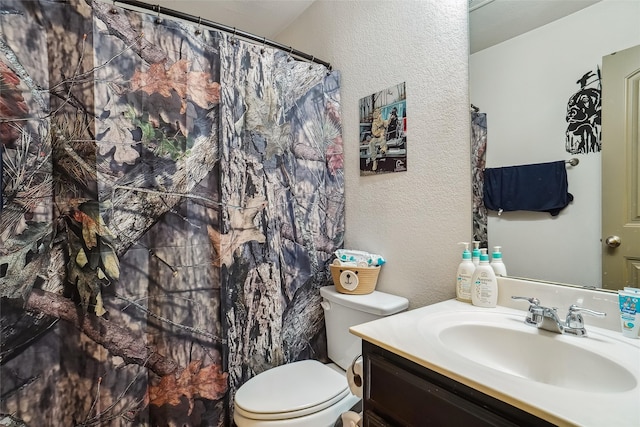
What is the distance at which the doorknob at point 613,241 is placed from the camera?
34.9 inches

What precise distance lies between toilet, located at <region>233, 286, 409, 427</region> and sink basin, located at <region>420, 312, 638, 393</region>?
0.35m

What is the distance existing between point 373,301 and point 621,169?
0.93 m

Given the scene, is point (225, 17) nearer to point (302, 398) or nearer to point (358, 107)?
point (358, 107)

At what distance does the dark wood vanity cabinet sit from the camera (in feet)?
2.00

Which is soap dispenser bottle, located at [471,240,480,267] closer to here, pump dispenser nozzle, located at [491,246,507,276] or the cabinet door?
pump dispenser nozzle, located at [491,246,507,276]

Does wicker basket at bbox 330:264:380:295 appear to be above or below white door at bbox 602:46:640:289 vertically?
below

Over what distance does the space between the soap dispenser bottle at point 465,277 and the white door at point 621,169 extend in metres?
0.36

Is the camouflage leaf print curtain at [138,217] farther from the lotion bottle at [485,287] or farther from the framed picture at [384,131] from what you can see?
the lotion bottle at [485,287]

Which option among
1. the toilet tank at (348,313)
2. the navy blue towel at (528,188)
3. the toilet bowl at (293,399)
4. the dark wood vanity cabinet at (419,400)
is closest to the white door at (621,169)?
the navy blue towel at (528,188)

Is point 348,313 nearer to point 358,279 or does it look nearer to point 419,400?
point 358,279

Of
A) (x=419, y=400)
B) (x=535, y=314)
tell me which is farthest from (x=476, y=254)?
(x=419, y=400)

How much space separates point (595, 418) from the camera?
1.68 feet

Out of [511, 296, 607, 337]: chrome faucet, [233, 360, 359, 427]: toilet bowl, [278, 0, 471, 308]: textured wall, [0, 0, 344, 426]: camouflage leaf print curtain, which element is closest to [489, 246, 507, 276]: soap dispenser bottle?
[278, 0, 471, 308]: textured wall

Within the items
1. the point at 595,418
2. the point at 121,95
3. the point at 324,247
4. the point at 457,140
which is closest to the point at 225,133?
the point at 121,95
